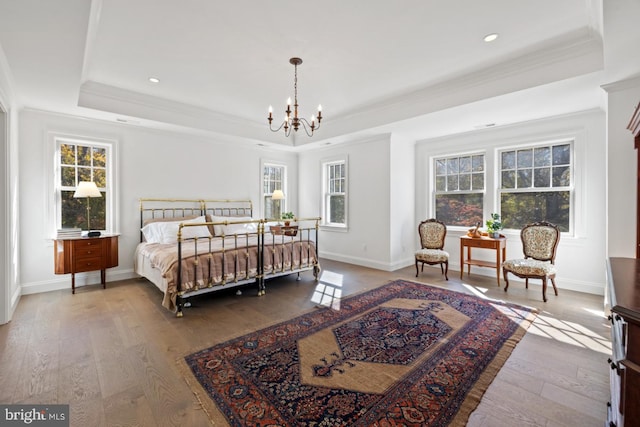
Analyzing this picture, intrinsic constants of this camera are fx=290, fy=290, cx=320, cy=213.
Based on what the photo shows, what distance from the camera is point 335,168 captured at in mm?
6730

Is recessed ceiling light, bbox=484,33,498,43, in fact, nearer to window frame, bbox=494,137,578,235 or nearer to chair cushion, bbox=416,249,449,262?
window frame, bbox=494,137,578,235

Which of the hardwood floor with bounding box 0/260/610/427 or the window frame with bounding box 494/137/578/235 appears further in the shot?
the window frame with bounding box 494/137/578/235

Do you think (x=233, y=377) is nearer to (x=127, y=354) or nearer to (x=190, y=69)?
(x=127, y=354)

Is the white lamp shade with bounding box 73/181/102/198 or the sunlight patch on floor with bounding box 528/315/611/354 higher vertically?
the white lamp shade with bounding box 73/181/102/198

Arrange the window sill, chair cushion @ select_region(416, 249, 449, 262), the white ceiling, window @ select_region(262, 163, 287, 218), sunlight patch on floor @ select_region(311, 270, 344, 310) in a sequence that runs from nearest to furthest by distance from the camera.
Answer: the white ceiling → sunlight patch on floor @ select_region(311, 270, 344, 310) → chair cushion @ select_region(416, 249, 449, 262) → the window sill → window @ select_region(262, 163, 287, 218)

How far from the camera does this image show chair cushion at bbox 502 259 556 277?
12.7 feet

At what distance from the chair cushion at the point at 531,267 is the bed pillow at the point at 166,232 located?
4477mm

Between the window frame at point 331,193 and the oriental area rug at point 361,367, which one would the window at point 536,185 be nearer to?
the oriental area rug at point 361,367

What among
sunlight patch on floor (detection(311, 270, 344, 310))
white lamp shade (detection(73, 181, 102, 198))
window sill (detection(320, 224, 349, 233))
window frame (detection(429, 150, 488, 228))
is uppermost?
window frame (detection(429, 150, 488, 228))

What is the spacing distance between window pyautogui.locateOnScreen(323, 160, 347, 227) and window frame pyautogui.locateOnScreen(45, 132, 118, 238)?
4082 millimetres

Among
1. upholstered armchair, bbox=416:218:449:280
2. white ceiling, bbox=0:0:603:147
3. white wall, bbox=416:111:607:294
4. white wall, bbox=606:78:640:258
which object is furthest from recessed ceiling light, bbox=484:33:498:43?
upholstered armchair, bbox=416:218:449:280

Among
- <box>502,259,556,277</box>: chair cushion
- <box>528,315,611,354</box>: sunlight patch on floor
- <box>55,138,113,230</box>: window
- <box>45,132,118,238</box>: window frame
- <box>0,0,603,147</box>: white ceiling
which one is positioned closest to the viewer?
<box>0,0,603,147</box>: white ceiling

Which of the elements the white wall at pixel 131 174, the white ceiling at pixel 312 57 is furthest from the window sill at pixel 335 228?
the white ceiling at pixel 312 57

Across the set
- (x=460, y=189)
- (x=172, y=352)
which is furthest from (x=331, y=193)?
(x=172, y=352)
